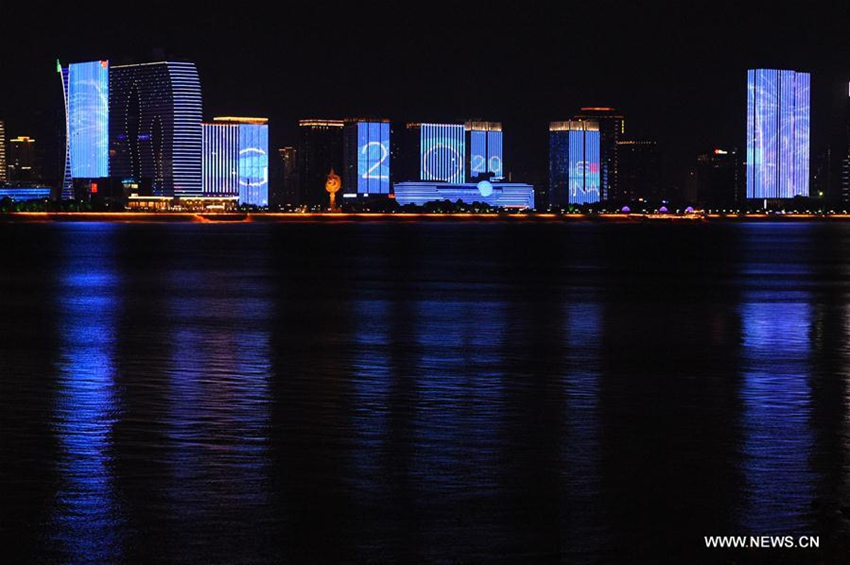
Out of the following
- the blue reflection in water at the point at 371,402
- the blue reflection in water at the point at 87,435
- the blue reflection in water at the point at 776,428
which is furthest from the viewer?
the blue reflection in water at the point at 371,402

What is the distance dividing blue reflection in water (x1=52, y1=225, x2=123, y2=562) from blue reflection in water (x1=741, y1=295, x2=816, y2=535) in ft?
20.4

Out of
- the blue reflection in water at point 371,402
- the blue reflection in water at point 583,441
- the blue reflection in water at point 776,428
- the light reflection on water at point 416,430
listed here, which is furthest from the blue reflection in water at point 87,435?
the blue reflection in water at point 776,428

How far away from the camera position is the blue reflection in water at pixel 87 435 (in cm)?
1209

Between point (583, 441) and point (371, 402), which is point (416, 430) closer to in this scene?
point (583, 441)

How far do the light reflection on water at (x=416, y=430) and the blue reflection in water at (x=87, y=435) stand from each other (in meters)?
0.05

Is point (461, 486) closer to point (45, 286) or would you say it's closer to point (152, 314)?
point (152, 314)

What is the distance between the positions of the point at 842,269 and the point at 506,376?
2185 inches

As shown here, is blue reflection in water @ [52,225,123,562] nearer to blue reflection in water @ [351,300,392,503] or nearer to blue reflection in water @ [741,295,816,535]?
blue reflection in water @ [351,300,392,503]

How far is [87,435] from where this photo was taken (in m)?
17.4

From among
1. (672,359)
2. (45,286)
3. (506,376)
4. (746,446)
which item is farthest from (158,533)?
(45,286)

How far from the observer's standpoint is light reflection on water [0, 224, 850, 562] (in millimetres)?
12328

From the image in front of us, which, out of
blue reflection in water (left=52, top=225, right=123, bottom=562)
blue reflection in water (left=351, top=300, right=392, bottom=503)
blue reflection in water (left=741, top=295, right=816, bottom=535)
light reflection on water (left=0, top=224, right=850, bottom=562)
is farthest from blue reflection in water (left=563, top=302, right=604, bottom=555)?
blue reflection in water (left=52, top=225, right=123, bottom=562)

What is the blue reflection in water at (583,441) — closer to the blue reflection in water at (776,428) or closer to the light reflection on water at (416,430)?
the light reflection on water at (416,430)

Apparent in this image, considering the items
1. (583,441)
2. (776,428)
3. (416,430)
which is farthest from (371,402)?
(776,428)
